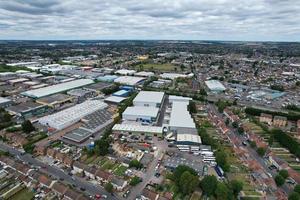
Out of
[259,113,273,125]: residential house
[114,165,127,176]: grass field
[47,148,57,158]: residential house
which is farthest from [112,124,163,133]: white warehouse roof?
[259,113,273,125]: residential house

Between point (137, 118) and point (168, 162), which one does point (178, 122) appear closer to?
point (137, 118)

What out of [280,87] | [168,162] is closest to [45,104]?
[168,162]

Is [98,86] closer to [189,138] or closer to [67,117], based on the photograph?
[67,117]

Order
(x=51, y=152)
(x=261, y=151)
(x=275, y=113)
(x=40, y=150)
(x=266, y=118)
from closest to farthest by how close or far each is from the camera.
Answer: (x=51, y=152) < (x=40, y=150) < (x=261, y=151) < (x=266, y=118) < (x=275, y=113)

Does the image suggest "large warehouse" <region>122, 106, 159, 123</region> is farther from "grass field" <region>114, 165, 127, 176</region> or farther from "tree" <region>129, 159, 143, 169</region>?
"grass field" <region>114, 165, 127, 176</region>

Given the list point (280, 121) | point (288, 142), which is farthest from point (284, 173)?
point (280, 121)
